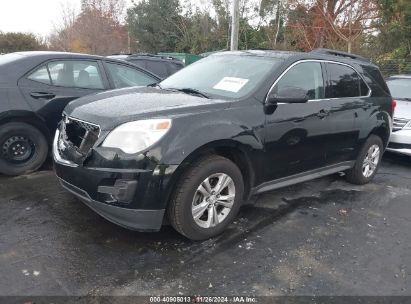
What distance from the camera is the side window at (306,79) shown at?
4.06m

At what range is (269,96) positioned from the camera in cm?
382

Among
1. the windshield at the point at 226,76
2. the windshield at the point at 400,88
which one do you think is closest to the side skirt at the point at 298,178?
the windshield at the point at 226,76

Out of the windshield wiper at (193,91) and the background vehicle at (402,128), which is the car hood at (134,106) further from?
the background vehicle at (402,128)

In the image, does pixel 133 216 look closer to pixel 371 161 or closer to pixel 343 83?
pixel 343 83

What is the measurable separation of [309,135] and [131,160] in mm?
2068

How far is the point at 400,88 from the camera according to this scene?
8.08 meters

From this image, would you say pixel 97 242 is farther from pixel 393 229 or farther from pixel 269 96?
pixel 393 229

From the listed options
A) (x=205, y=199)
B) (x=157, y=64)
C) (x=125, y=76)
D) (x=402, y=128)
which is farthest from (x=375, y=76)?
(x=157, y=64)

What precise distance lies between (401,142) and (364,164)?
4.98 feet

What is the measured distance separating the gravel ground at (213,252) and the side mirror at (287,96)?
127 centimetres

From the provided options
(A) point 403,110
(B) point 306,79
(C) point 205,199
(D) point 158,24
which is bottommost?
(C) point 205,199

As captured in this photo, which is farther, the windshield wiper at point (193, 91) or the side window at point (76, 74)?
the side window at point (76, 74)

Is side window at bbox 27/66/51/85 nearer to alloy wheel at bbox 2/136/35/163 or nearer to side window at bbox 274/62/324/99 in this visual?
alloy wheel at bbox 2/136/35/163

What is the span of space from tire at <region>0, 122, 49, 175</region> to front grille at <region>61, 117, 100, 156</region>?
135 centimetres
